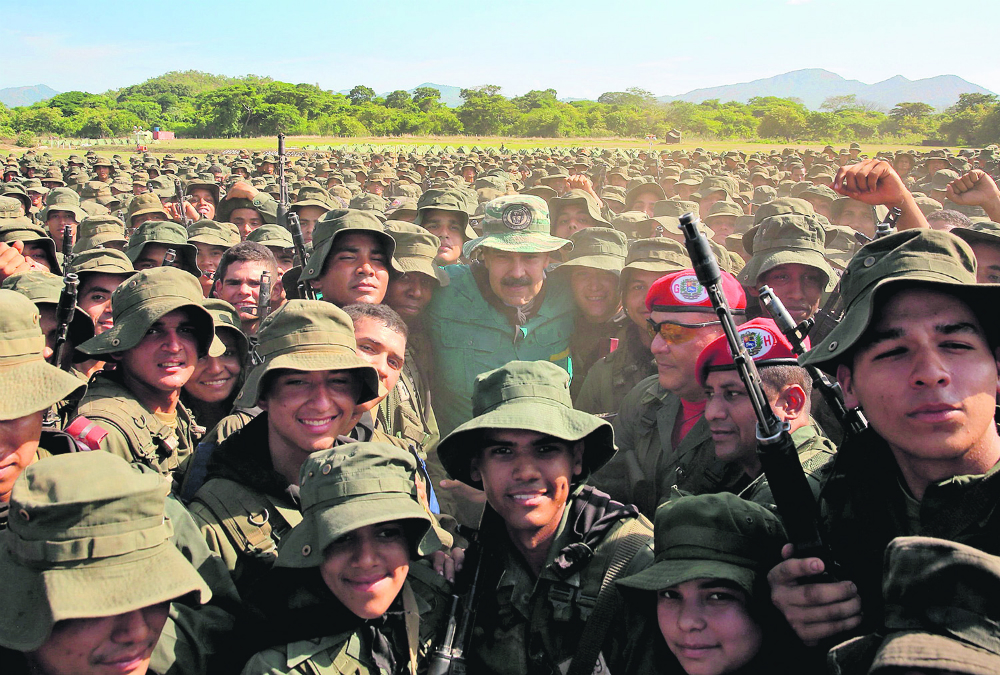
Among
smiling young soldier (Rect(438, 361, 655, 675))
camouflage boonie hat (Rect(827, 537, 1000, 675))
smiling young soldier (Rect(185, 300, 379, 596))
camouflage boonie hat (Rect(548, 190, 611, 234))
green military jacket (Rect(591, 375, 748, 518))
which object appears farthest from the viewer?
camouflage boonie hat (Rect(548, 190, 611, 234))

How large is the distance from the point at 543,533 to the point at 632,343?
269cm

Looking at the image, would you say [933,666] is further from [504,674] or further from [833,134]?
[833,134]

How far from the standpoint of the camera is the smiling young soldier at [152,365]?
3916 millimetres

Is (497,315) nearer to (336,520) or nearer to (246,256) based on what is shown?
(246,256)

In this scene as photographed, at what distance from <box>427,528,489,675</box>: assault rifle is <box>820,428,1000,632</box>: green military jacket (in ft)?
4.54

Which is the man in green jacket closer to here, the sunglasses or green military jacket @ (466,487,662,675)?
the sunglasses

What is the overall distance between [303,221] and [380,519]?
26.0 ft

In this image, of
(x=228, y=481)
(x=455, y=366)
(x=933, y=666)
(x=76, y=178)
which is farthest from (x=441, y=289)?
(x=76, y=178)

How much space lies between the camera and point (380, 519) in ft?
8.75

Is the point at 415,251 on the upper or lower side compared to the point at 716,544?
upper

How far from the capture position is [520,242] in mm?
5930

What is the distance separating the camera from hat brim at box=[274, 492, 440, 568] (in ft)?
8.68

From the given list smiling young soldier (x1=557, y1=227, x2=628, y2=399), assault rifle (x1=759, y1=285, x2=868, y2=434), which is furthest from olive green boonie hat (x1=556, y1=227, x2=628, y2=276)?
assault rifle (x1=759, y1=285, x2=868, y2=434)

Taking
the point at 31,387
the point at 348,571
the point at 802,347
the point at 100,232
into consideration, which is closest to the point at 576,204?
the point at 100,232
